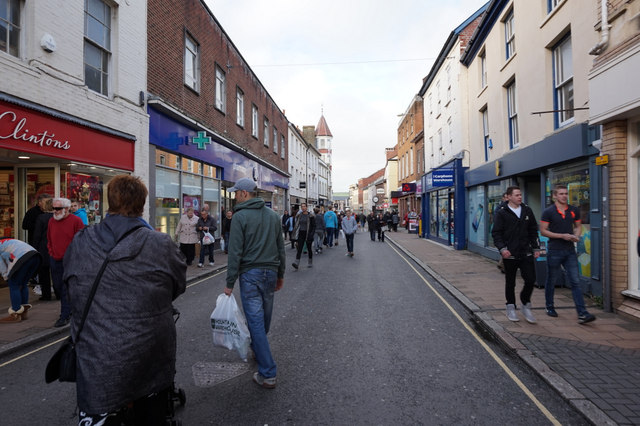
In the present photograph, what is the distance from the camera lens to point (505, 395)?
3.38m

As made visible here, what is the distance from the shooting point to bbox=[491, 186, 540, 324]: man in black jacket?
5320 mm

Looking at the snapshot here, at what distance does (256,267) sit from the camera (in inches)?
138

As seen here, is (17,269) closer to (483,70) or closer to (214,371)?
(214,371)

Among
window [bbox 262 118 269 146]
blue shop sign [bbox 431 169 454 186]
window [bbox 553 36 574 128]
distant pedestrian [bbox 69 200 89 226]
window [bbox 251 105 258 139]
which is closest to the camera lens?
distant pedestrian [bbox 69 200 89 226]

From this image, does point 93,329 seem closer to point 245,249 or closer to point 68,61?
point 245,249

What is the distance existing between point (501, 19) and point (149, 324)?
13534 millimetres

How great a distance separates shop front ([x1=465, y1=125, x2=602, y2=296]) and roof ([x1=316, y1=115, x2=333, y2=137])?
6558 cm

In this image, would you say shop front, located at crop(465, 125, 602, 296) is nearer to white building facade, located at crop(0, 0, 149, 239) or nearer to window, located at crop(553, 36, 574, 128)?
window, located at crop(553, 36, 574, 128)

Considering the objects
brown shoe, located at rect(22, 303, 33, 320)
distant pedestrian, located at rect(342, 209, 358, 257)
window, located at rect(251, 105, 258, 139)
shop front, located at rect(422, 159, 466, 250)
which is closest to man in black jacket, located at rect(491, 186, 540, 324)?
brown shoe, located at rect(22, 303, 33, 320)

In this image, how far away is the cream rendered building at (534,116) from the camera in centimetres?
712

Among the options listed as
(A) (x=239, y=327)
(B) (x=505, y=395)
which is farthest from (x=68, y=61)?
(B) (x=505, y=395)

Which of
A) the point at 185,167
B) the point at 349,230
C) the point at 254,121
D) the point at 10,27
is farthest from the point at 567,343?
the point at 254,121

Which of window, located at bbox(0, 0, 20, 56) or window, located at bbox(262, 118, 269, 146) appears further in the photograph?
window, located at bbox(262, 118, 269, 146)

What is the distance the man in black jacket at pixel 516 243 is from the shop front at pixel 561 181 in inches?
70.6
